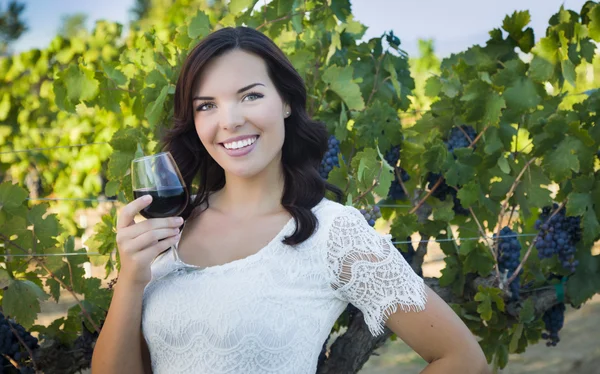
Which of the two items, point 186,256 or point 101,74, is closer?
point 186,256

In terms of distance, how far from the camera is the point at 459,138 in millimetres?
2822

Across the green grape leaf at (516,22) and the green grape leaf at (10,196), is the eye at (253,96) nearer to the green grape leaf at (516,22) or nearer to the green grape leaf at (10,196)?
the green grape leaf at (10,196)

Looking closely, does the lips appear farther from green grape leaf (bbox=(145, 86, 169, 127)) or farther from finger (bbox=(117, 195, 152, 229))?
green grape leaf (bbox=(145, 86, 169, 127))

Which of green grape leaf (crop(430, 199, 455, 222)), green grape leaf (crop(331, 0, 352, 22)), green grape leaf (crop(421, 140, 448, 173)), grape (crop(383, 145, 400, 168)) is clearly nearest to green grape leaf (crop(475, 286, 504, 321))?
green grape leaf (crop(430, 199, 455, 222))

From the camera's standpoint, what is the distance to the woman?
5.74 ft

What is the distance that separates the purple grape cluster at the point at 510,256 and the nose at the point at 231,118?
132cm

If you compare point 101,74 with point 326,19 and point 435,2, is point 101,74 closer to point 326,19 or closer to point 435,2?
point 326,19

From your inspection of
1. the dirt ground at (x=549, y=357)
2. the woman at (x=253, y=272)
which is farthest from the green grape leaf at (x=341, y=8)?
the dirt ground at (x=549, y=357)

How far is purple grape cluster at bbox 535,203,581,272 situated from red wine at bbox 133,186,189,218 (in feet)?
5.22

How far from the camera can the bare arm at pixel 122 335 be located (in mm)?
1783

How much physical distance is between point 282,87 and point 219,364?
27.4 inches

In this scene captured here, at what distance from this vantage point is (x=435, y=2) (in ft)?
67.6

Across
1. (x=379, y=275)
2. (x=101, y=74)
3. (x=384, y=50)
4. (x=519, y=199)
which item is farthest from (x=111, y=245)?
(x=519, y=199)

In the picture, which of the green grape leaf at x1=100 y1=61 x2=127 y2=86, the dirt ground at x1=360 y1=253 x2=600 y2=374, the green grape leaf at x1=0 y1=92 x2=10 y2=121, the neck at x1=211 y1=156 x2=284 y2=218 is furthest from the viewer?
the green grape leaf at x1=0 y1=92 x2=10 y2=121
